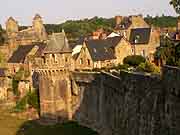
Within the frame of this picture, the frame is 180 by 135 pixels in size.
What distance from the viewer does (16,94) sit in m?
59.9

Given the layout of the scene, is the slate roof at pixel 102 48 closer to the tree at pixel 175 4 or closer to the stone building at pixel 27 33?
the stone building at pixel 27 33

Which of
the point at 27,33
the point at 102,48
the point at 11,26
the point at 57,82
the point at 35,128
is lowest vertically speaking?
the point at 35,128

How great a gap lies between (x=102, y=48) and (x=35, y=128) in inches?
870

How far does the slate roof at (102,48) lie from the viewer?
6694cm

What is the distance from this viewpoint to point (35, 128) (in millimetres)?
49719

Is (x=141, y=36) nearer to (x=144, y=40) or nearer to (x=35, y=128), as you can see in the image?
(x=144, y=40)

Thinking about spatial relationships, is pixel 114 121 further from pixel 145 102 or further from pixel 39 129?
pixel 39 129

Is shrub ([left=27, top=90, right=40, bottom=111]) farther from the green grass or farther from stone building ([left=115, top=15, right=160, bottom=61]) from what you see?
stone building ([left=115, top=15, right=160, bottom=61])

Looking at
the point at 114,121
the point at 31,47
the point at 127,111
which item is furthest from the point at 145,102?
the point at 31,47

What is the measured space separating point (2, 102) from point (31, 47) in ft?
51.4

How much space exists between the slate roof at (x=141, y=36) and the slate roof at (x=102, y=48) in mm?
5359

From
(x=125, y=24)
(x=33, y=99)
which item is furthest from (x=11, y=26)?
(x=33, y=99)

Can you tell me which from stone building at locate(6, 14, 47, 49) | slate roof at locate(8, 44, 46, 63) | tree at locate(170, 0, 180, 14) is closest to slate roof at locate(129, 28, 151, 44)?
slate roof at locate(8, 44, 46, 63)

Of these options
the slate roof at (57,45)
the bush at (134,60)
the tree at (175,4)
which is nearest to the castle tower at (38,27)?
the bush at (134,60)
